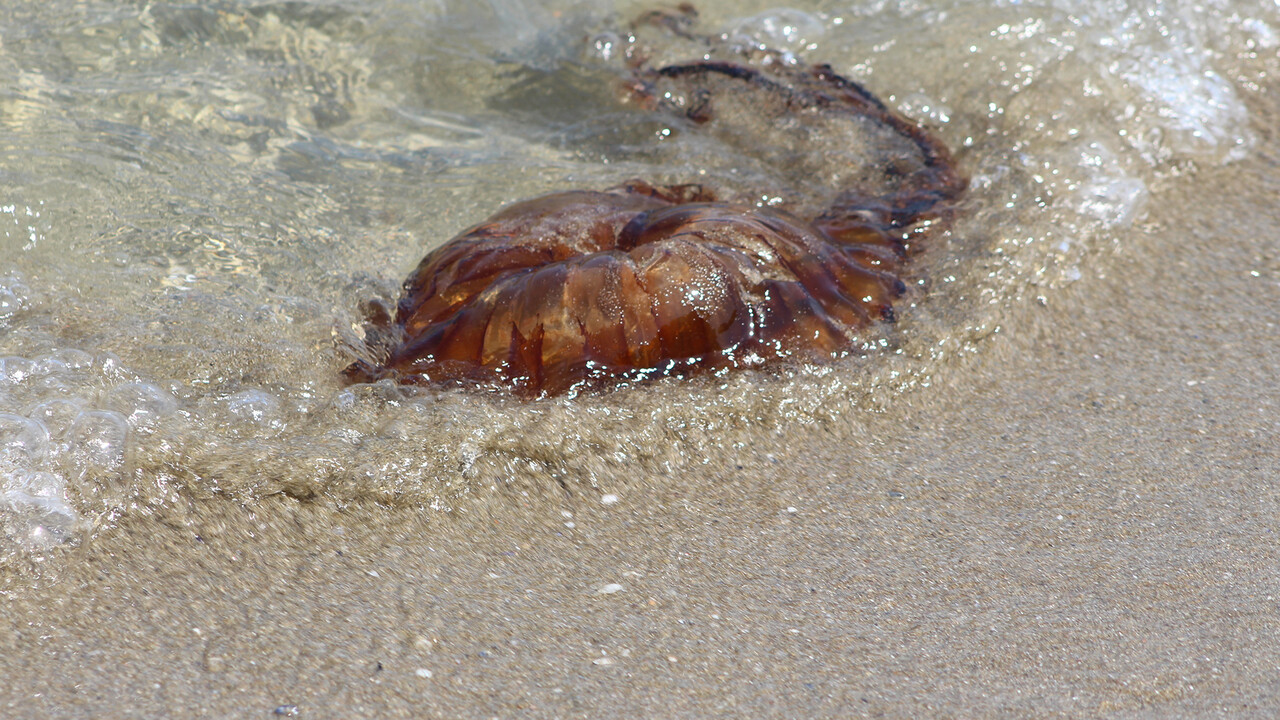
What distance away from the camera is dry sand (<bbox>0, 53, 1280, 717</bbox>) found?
1.53 m

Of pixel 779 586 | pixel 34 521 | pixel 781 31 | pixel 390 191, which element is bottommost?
pixel 34 521

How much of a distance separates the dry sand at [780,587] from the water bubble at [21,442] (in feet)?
0.79

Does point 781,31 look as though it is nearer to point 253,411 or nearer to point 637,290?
point 637,290

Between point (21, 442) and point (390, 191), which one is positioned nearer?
point (21, 442)

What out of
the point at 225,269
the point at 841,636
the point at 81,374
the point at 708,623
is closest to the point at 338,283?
the point at 225,269

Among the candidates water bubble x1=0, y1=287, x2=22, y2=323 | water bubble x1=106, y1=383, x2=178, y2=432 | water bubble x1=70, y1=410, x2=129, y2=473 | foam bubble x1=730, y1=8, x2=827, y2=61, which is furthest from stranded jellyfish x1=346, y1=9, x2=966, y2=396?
foam bubble x1=730, y1=8, x2=827, y2=61

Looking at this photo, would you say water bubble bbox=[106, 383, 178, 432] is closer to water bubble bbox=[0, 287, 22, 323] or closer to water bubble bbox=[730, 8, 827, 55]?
water bubble bbox=[0, 287, 22, 323]

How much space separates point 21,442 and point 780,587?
1490mm

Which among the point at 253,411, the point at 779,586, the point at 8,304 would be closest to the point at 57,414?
the point at 253,411

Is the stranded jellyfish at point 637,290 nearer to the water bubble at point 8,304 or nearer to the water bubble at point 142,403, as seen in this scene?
the water bubble at point 142,403

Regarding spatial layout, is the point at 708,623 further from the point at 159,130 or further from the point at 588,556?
the point at 159,130

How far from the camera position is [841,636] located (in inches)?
65.7

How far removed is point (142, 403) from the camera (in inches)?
81.0

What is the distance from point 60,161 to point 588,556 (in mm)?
2048
